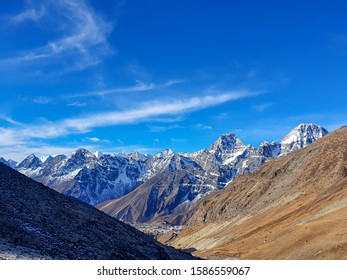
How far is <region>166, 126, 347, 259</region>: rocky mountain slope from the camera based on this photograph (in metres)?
66.8

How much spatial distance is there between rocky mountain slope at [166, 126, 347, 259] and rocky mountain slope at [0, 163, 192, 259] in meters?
22.2

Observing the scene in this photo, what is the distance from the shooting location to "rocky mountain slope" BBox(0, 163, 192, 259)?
117 ft

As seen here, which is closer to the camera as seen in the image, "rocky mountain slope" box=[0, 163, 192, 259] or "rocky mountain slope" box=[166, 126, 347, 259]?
"rocky mountain slope" box=[0, 163, 192, 259]

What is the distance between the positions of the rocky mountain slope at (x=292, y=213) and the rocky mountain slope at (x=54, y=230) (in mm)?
22209

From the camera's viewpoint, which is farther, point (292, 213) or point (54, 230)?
point (292, 213)

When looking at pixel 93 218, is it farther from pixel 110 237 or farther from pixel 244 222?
pixel 244 222

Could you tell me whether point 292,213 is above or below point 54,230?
above

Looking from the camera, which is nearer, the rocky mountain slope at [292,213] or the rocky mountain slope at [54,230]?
the rocky mountain slope at [54,230]

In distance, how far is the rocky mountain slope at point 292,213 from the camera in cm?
6675

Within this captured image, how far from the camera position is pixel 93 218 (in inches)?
2131

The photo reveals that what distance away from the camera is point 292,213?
4550 inches

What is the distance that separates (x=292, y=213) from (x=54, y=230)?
283 feet
